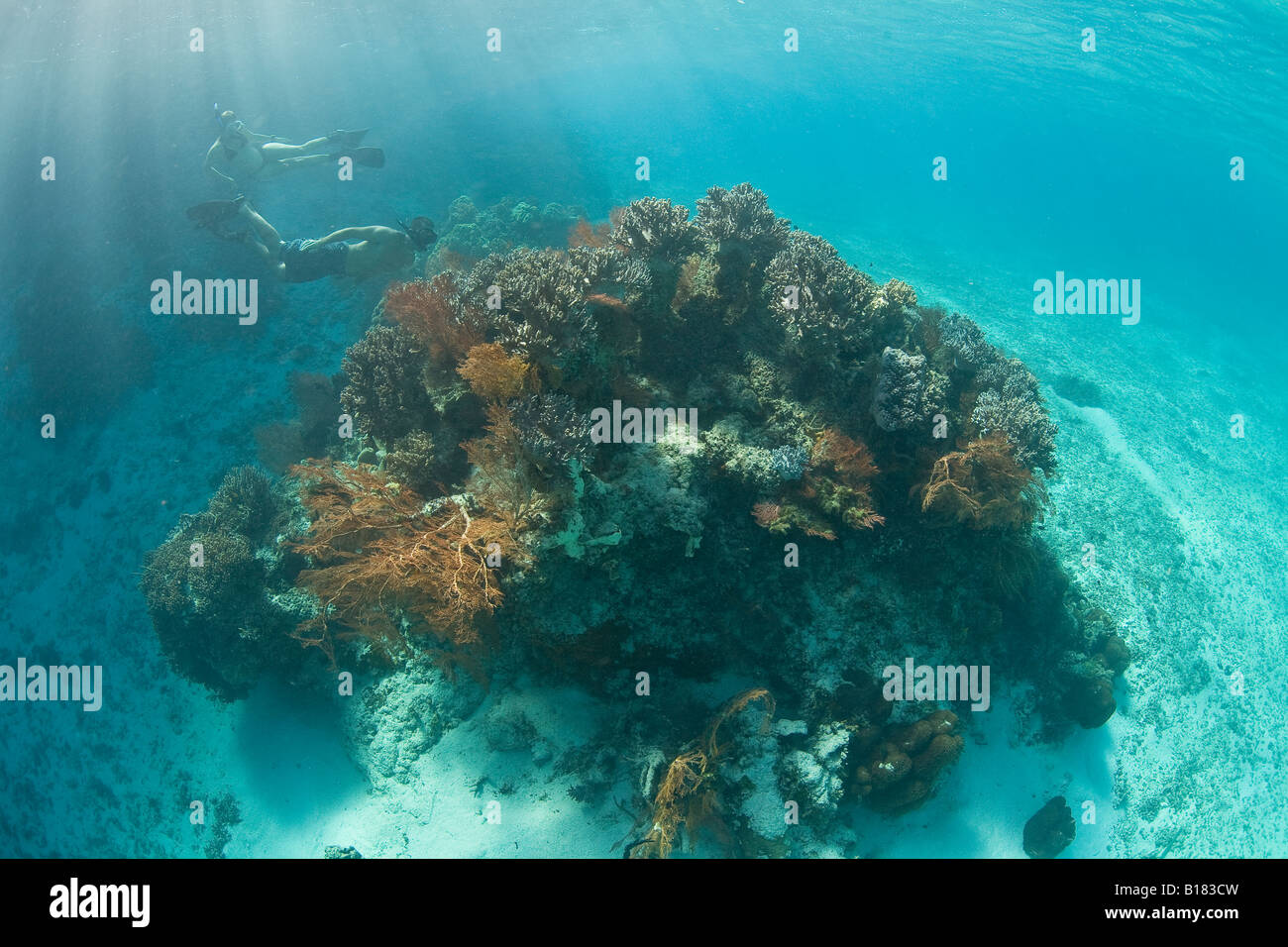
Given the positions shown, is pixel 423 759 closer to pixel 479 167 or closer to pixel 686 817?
pixel 686 817

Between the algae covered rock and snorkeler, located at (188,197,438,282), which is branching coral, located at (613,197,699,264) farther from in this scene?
snorkeler, located at (188,197,438,282)

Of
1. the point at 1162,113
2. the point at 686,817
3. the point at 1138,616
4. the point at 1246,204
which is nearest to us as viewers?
the point at 686,817

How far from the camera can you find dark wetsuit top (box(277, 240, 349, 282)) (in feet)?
48.3

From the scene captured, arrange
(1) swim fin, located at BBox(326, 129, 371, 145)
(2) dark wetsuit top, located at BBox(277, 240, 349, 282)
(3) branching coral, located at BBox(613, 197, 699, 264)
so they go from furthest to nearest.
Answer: (1) swim fin, located at BBox(326, 129, 371, 145), (2) dark wetsuit top, located at BBox(277, 240, 349, 282), (3) branching coral, located at BBox(613, 197, 699, 264)

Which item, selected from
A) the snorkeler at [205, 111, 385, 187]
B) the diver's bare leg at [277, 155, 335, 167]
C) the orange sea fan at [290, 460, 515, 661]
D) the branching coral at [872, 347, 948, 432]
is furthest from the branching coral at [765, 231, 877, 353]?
the diver's bare leg at [277, 155, 335, 167]

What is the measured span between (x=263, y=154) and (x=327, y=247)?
8.21 meters

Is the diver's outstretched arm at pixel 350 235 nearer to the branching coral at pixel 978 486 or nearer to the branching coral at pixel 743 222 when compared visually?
the branching coral at pixel 743 222

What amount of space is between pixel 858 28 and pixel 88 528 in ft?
199

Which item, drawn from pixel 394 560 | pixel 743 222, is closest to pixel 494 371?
pixel 394 560

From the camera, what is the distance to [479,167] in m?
24.0

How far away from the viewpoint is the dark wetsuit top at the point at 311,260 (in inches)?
579

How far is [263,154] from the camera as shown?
19.1 meters

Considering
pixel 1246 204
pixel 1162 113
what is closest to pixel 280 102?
pixel 1162 113
